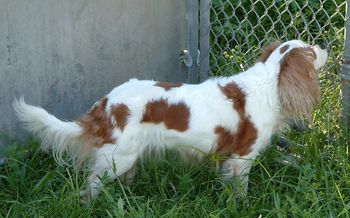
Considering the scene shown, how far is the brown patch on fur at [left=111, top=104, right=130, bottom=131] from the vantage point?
3475 mm

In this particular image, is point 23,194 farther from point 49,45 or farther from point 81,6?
point 81,6

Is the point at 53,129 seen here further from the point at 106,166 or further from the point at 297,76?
the point at 297,76

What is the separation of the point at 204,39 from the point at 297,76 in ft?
3.92

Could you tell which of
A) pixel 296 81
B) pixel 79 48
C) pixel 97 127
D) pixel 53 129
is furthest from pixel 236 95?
pixel 79 48

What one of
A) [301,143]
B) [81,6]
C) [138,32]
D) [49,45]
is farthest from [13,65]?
[301,143]

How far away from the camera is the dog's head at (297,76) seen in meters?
3.55

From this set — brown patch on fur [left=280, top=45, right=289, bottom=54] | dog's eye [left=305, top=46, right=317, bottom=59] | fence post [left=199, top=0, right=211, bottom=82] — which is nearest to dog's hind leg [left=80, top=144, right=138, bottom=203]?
brown patch on fur [left=280, top=45, right=289, bottom=54]

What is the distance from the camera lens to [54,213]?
3.41 meters

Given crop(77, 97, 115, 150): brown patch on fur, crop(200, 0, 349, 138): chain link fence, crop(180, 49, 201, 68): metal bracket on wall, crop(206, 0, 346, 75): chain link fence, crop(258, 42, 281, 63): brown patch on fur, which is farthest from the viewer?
crop(180, 49, 201, 68): metal bracket on wall

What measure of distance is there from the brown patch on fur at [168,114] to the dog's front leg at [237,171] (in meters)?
0.33

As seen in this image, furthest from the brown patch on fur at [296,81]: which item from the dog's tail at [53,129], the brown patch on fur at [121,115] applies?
the dog's tail at [53,129]

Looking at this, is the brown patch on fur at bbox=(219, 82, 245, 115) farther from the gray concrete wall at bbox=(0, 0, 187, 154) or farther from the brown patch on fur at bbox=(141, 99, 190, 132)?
the gray concrete wall at bbox=(0, 0, 187, 154)

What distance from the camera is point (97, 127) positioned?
353 cm

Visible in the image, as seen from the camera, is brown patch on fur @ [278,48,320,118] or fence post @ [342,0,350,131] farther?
fence post @ [342,0,350,131]
